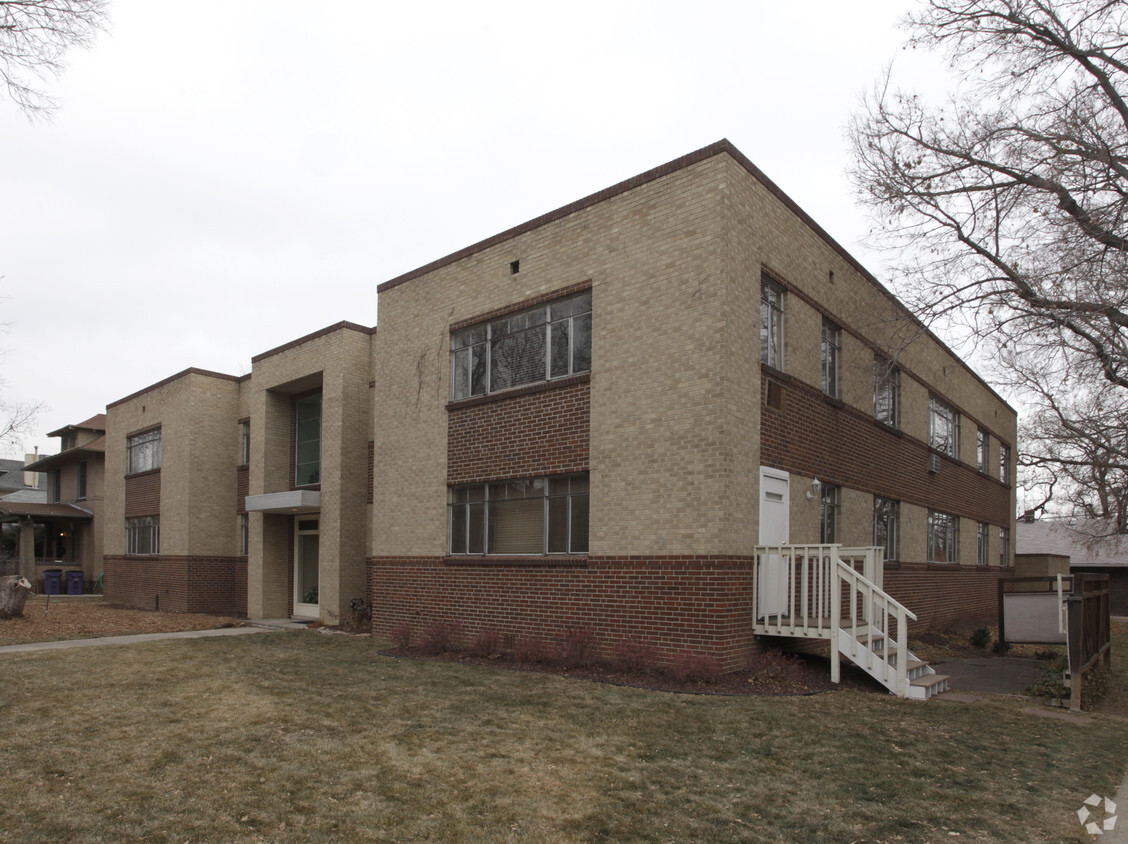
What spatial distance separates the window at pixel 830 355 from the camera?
48.0 ft

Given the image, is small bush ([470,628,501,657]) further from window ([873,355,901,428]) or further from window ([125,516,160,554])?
window ([125,516,160,554])

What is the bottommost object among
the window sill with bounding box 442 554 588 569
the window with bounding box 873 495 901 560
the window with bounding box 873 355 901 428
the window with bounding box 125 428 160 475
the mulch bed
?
the mulch bed

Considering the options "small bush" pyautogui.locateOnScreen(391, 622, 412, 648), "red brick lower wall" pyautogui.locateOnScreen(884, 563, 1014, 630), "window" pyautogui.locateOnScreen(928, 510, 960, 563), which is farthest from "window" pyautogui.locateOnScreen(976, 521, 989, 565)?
"small bush" pyautogui.locateOnScreen(391, 622, 412, 648)

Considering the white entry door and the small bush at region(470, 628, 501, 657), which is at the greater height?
the white entry door

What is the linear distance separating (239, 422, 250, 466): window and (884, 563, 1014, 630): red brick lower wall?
55.8 ft

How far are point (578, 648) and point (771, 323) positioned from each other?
5.54 metres

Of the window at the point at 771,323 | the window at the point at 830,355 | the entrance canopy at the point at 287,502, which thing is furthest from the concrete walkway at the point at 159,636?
the window at the point at 830,355

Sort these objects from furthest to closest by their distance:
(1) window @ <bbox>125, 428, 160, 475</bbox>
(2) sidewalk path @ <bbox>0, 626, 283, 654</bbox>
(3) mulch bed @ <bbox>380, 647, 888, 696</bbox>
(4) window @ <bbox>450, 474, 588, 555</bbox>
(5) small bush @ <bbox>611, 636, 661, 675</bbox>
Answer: (1) window @ <bbox>125, 428, 160, 475</bbox> < (2) sidewalk path @ <bbox>0, 626, 283, 654</bbox> < (4) window @ <bbox>450, 474, 588, 555</bbox> < (5) small bush @ <bbox>611, 636, 661, 675</bbox> < (3) mulch bed @ <bbox>380, 647, 888, 696</bbox>

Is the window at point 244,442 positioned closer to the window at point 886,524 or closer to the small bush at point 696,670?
the window at point 886,524

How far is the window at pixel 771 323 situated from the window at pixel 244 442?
16474mm

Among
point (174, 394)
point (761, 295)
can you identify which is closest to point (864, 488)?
point (761, 295)

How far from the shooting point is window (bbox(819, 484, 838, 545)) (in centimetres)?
1397

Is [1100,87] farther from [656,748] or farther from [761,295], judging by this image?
[656,748]

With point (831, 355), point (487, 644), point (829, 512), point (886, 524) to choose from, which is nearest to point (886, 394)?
point (886, 524)
